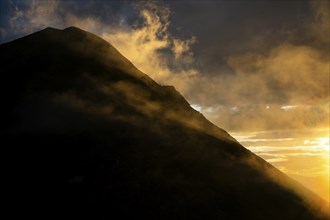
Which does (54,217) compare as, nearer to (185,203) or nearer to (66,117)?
(185,203)

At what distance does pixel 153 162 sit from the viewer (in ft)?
519

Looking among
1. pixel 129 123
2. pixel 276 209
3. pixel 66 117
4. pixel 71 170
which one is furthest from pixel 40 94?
pixel 276 209

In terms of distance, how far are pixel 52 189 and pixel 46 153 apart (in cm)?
2283

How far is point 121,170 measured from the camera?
14875 cm

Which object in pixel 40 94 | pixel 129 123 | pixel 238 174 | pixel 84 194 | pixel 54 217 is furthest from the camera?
pixel 40 94

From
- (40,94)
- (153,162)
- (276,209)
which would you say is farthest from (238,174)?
(40,94)

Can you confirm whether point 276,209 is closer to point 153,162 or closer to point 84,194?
point 153,162

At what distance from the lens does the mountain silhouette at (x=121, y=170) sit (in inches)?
5246

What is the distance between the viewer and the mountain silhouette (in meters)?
133

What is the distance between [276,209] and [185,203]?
106 ft

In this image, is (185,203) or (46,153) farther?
(46,153)

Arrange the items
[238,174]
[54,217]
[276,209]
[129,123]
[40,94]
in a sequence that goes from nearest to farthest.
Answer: [54,217]
[276,209]
[238,174]
[129,123]
[40,94]

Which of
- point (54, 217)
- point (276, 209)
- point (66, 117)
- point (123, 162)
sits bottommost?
point (54, 217)

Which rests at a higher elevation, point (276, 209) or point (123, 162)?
point (123, 162)
